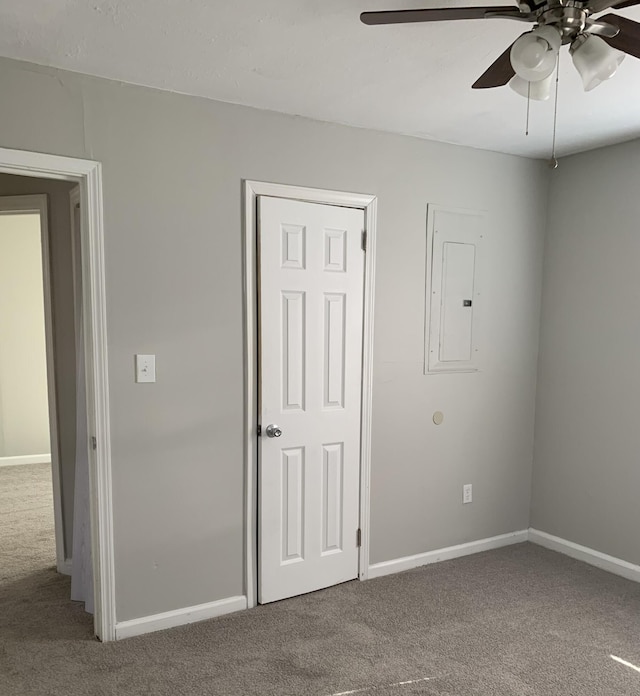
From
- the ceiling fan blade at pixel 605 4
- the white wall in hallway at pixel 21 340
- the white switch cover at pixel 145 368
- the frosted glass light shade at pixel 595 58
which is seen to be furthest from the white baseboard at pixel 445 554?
the white wall in hallway at pixel 21 340

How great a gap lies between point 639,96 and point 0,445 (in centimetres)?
558

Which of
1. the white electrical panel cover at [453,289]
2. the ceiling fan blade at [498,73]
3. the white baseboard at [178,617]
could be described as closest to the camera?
the ceiling fan blade at [498,73]

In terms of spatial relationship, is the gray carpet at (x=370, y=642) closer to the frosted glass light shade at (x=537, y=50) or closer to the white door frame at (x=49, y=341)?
the white door frame at (x=49, y=341)

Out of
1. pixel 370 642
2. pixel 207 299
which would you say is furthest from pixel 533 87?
pixel 370 642

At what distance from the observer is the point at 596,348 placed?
334cm

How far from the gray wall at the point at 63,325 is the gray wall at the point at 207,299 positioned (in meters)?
0.87

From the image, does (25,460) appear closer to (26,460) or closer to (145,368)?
(26,460)

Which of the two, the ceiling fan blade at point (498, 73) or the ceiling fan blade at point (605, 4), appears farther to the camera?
the ceiling fan blade at point (498, 73)

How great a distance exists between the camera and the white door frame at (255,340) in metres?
2.68

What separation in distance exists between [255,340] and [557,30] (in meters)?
1.76

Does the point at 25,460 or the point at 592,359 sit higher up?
the point at 592,359

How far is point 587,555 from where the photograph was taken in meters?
3.41

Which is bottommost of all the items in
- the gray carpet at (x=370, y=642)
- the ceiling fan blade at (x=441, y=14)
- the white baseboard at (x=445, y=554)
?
the gray carpet at (x=370, y=642)

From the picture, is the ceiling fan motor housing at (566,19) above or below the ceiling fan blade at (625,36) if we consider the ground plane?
above
